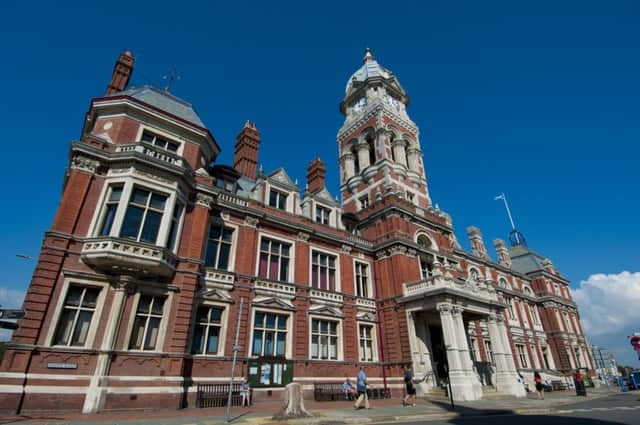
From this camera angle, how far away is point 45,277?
13656 millimetres

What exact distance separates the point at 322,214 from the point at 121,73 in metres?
17.8

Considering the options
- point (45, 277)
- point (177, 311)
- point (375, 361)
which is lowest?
point (375, 361)

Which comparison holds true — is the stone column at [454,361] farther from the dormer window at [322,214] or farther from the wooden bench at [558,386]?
the wooden bench at [558,386]

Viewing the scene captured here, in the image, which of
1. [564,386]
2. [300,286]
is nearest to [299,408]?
[300,286]

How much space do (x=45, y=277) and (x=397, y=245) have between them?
72.9 ft

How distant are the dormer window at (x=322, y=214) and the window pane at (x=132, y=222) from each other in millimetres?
14145

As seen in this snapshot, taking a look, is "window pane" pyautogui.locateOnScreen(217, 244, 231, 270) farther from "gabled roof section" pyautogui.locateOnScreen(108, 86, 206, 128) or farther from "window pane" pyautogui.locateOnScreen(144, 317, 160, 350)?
"gabled roof section" pyautogui.locateOnScreen(108, 86, 206, 128)

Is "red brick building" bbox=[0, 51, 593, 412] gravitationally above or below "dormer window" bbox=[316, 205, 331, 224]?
below

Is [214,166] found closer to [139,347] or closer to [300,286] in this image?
[300,286]

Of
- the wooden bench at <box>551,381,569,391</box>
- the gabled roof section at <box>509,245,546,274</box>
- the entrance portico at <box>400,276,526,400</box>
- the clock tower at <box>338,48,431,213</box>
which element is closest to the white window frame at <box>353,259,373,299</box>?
the entrance portico at <box>400,276,526,400</box>

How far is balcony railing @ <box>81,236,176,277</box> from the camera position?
14.5m

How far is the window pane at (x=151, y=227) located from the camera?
1608 centimetres

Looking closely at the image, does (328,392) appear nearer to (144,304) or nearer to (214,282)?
(214,282)

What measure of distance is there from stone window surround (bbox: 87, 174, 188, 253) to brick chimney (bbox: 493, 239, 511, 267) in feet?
150
